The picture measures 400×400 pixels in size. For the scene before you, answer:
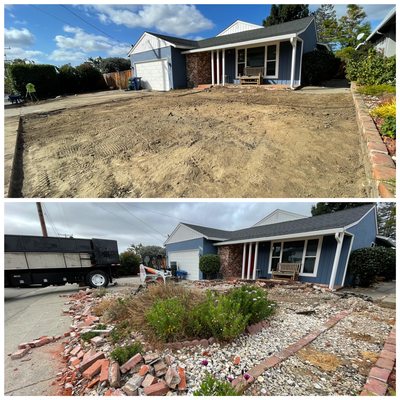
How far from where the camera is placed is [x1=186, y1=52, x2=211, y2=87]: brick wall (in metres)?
15.5

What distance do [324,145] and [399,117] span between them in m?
1.20

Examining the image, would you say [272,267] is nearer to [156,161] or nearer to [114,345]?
[156,161]

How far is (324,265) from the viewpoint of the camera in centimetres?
802

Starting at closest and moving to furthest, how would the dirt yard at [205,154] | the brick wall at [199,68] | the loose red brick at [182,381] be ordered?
the loose red brick at [182,381], the dirt yard at [205,154], the brick wall at [199,68]

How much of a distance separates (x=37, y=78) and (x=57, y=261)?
1498cm

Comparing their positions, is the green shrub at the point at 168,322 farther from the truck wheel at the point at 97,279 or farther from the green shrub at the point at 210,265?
the green shrub at the point at 210,265

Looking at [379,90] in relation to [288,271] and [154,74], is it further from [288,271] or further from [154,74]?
[154,74]

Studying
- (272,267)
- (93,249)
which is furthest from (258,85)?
(93,249)

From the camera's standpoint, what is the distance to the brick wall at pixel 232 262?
12052 mm

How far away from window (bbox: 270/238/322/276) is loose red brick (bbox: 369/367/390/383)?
6.01m

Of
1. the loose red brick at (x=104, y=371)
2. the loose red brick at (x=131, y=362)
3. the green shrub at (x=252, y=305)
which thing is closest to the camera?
the loose red brick at (x=104, y=371)

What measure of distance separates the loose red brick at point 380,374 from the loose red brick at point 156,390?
1.87 meters

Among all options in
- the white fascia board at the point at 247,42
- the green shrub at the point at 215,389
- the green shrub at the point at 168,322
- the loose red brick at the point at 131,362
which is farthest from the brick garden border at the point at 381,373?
the white fascia board at the point at 247,42

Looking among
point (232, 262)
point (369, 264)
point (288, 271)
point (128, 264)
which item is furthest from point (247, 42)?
point (128, 264)
